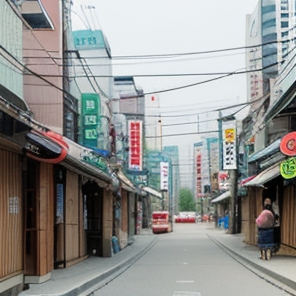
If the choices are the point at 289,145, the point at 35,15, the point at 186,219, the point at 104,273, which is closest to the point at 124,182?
the point at 35,15

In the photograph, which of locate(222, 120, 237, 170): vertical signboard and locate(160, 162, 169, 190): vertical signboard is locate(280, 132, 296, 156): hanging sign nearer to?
locate(222, 120, 237, 170): vertical signboard

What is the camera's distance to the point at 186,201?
382ft

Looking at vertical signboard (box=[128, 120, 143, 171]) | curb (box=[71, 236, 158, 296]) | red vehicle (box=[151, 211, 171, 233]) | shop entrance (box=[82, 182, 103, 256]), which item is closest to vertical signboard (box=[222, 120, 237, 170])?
vertical signboard (box=[128, 120, 143, 171])

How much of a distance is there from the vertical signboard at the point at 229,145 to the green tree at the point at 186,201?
269 feet

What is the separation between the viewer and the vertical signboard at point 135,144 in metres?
34.6

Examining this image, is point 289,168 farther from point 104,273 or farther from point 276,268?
point 104,273

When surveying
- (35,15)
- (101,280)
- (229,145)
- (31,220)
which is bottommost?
(101,280)

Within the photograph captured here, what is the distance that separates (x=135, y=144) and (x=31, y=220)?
22487 mm

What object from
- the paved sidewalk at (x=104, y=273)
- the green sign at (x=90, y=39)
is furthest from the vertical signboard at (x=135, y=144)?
the paved sidewalk at (x=104, y=273)

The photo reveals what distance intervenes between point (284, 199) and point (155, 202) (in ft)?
160

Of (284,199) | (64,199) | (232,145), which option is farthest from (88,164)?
(232,145)

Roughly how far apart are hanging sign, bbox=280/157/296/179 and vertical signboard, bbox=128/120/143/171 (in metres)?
19.7

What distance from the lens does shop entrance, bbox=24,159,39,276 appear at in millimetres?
12266

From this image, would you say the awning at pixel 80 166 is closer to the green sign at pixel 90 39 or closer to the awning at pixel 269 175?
the awning at pixel 269 175
